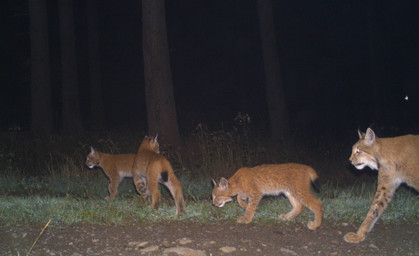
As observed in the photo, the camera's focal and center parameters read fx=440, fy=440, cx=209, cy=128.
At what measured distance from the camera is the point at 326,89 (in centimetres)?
3906

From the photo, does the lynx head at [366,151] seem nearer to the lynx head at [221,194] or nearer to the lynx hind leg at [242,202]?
the lynx hind leg at [242,202]

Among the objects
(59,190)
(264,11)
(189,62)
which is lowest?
(59,190)

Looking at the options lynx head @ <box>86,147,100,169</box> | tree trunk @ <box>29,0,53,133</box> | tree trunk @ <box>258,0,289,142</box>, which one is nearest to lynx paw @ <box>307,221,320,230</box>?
lynx head @ <box>86,147,100,169</box>

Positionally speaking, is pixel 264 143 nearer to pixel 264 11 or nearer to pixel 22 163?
pixel 264 11

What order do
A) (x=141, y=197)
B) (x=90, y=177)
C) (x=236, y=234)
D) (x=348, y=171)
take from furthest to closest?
(x=348, y=171), (x=90, y=177), (x=141, y=197), (x=236, y=234)

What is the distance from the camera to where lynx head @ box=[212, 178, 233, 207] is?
24.0ft

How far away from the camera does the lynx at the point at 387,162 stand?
598 centimetres

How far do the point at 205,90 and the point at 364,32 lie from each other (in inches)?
601

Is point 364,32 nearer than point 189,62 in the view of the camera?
Yes

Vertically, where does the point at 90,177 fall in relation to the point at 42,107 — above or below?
below

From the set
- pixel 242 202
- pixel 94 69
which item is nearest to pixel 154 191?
pixel 242 202

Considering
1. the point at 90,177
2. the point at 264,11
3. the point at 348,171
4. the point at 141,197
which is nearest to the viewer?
the point at 141,197

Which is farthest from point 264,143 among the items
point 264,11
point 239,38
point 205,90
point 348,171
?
point 205,90

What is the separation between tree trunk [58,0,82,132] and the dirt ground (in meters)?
14.6
